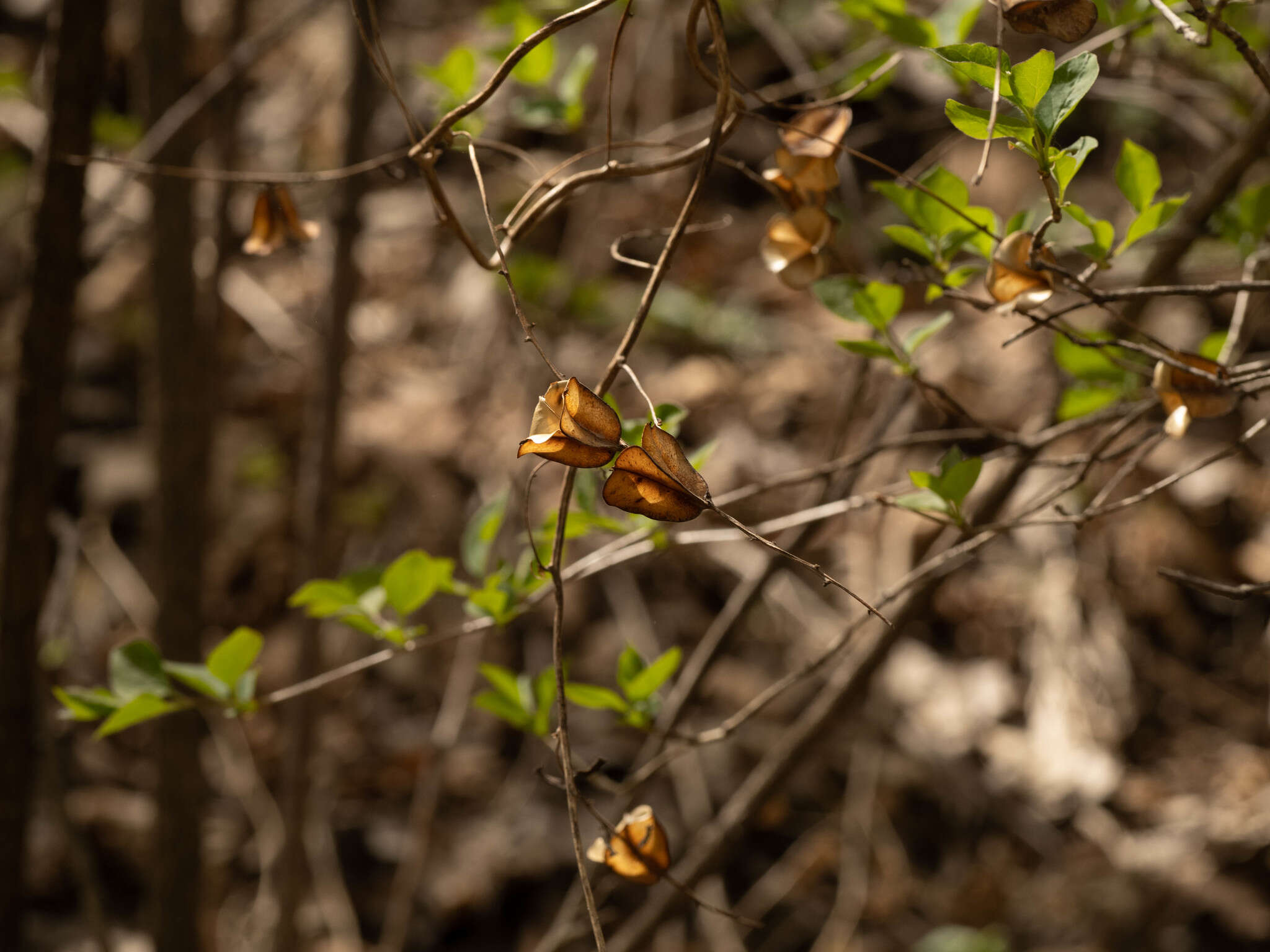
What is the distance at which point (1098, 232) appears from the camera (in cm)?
61

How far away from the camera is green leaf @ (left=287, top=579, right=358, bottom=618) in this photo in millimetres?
692

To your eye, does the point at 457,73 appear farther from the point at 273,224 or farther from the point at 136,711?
the point at 136,711

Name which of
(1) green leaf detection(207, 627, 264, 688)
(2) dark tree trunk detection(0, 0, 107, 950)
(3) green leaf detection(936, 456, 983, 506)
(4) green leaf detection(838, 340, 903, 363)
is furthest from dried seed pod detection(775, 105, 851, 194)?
(2) dark tree trunk detection(0, 0, 107, 950)

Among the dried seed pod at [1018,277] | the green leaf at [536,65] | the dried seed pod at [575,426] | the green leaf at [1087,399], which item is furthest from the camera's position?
the green leaf at [536,65]

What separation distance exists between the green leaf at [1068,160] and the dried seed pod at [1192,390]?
0.16 meters

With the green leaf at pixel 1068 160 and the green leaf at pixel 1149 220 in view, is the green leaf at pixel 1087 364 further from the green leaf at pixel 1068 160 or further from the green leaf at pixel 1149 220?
the green leaf at pixel 1068 160

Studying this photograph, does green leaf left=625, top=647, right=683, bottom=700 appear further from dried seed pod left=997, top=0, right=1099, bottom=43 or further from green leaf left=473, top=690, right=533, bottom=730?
dried seed pod left=997, top=0, right=1099, bottom=43

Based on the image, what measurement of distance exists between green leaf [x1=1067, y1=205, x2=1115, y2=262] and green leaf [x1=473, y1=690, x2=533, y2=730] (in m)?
0.57

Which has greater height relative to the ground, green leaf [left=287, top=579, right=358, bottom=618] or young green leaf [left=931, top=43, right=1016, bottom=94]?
young green leaf [left=931, top=43, right=1016, bottom=94]

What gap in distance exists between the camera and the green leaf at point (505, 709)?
75cm

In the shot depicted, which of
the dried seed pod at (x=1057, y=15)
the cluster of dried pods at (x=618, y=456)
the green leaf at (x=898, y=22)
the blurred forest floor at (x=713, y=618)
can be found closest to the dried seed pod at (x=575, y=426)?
the cluster of dried pods at (x=618, y=456)

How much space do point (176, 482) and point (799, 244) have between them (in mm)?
970

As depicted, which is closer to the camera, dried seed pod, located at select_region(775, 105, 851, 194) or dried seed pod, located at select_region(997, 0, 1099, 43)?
dried seed pod, located at select_region(997, 0, 1099, 43)

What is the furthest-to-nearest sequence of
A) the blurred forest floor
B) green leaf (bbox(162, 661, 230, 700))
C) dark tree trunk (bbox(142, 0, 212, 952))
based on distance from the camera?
the blurred forest floor, dark tree trunk (bbox(142, 0, 212, 952)), green leaf (bbox(162, 661, 230, 700))
